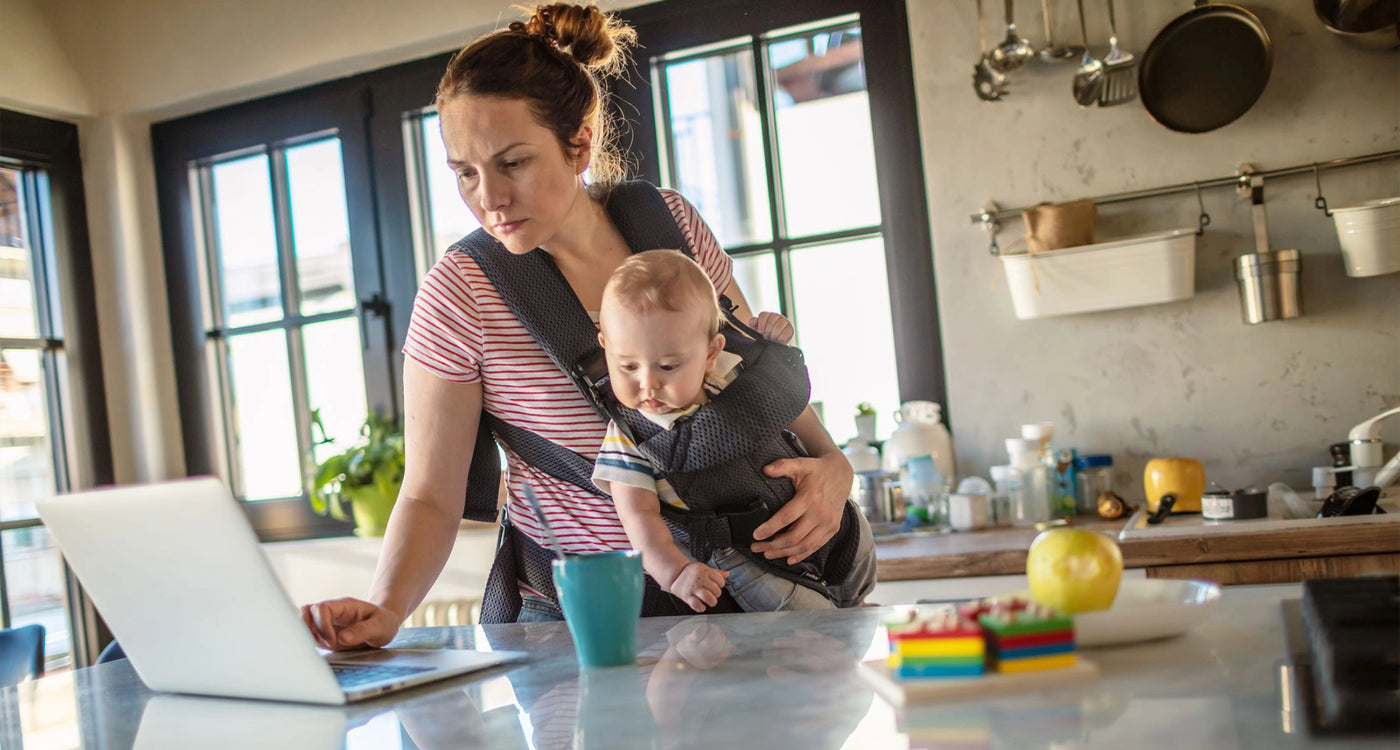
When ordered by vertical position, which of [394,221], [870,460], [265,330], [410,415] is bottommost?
[870,460]

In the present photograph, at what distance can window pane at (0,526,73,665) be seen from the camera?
128 inches

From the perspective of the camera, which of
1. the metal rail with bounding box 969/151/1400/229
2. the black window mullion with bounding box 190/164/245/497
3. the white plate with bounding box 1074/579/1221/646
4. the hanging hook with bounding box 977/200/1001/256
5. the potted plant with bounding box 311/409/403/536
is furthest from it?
the black window mullion with bounding box 190/164/245/497

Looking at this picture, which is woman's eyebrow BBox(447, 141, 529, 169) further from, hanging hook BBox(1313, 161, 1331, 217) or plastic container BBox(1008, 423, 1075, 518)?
hanging hook BBox(1313, 161, 1331, 217)

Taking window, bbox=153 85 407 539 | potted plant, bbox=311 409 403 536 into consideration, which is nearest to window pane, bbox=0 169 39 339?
window, bbox=153 85 407 539

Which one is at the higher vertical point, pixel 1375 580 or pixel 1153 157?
pixel 1153 157

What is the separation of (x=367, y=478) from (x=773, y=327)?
193cm

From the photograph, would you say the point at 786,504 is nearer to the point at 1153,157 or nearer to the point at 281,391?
the point at 1153,157

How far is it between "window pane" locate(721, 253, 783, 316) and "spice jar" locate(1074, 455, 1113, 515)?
0.88 m

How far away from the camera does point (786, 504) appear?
1.37m

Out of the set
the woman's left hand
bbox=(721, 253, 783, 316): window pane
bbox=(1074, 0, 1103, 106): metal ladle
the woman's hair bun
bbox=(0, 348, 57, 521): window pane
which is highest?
bbox=(1074, 0, 1103, 106): metal ladle

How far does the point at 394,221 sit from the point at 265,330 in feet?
1.97

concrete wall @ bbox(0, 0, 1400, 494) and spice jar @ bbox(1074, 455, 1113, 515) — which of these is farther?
spice jar @ bbox(1074, 455, 1113, 515)

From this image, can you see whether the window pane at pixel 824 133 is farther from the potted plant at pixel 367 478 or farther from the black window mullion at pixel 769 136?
the potted plant at pixel 367 478

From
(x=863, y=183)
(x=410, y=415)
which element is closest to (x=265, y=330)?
(x=863, y=183)
